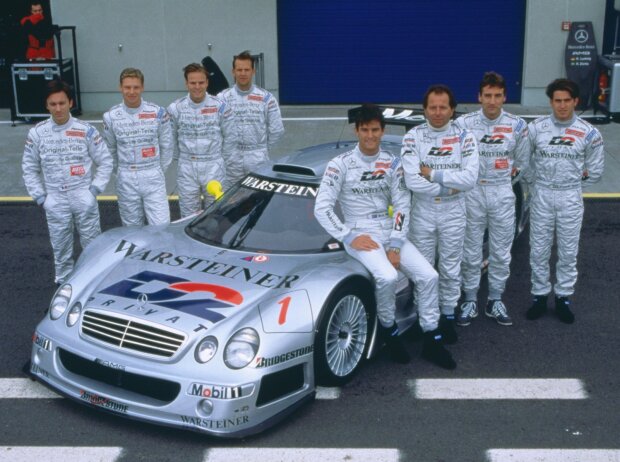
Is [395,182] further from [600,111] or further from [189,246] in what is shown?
[600,111]

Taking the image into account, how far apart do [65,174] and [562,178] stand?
3.89 metres

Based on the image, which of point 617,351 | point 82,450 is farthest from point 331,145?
point 82,450

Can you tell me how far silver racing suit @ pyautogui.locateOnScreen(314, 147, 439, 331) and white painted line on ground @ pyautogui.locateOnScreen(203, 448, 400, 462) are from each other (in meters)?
1.23

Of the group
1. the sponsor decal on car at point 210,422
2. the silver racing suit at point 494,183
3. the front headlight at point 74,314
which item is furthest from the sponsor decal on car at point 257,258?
the silver racing suit at point 494,183

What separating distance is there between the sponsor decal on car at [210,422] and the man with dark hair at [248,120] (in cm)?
401

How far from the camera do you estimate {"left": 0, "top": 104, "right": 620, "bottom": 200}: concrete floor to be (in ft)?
35.9

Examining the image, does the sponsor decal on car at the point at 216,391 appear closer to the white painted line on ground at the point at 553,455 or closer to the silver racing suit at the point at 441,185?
the white painted line on ground at the point at 553,455

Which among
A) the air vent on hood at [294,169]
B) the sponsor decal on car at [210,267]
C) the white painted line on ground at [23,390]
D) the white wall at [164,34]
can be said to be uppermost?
the white wall at [164,34]

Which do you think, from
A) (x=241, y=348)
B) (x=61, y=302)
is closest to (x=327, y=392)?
(x=241, y=348)

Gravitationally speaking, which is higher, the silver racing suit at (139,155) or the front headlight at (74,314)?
the silver racing suit at (139,155)

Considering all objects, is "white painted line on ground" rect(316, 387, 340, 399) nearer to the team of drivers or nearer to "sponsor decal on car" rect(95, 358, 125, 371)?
the team of drivers

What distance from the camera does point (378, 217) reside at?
20.2 ft

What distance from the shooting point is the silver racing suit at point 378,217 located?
5918 millimetres

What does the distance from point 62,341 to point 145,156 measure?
8.51 ft
